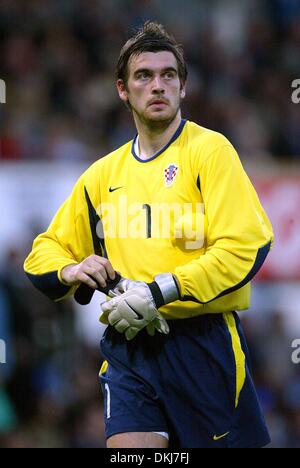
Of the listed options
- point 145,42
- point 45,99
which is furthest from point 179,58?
point 45,99

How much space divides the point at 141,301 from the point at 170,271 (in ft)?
1.07

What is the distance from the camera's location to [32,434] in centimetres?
889

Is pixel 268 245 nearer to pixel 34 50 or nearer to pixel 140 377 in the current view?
pixel 140 377

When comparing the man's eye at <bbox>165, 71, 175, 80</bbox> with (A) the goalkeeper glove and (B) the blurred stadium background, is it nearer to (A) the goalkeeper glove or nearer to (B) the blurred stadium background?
(A) the goalkeeper glove

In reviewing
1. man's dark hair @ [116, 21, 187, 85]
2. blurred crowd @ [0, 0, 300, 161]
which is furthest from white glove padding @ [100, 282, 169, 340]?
blurred crowd @ [0, 0, 300, 161]

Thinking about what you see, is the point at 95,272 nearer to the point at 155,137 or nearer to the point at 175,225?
the point at 175,225

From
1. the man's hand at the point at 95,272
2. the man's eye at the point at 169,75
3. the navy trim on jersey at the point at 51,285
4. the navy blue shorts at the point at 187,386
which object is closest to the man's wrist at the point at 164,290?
the man's hand at the point at 95,272

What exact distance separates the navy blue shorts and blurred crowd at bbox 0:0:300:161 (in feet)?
16.9

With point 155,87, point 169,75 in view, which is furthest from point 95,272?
point 169,75

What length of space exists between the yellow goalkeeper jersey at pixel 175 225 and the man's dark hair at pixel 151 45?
29cm

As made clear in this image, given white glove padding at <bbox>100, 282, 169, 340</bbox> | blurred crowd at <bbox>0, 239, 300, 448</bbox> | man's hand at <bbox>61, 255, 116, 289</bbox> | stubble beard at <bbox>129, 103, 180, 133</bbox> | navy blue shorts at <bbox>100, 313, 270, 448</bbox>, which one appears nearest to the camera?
white glove padding at <bbox>100, 282, 169, 340</bbox>

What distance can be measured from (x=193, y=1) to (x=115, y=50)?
159cm

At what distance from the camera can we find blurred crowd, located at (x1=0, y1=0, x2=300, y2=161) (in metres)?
10.3

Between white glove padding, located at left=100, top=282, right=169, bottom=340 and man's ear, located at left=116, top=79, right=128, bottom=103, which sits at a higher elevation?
man's ear, located at left=116, top=79, right=128, bottom=103
